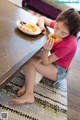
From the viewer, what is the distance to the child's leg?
1472 mm

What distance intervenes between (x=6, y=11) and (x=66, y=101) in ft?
2.77

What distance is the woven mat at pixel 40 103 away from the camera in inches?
54.9

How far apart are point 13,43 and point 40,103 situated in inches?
20.7

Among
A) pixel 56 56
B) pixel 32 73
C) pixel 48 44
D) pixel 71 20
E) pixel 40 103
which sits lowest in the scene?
pixel 40 103

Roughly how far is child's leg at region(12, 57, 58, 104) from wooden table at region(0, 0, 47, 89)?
6.6 inches

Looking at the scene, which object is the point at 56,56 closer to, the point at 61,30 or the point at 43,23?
the point at 61,30

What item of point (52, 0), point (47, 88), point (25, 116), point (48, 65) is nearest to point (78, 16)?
point (48, 65)

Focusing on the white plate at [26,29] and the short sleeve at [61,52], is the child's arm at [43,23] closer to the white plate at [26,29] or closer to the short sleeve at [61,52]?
the white plate at [26,29]

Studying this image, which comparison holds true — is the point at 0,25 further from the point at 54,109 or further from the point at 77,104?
the point at 77,104

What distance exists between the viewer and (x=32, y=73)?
1499 millimetres

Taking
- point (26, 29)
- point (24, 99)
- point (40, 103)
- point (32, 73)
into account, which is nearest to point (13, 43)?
point (26, 29)

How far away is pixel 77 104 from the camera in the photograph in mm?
1782

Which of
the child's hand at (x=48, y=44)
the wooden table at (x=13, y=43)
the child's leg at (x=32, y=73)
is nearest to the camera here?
the wooden table at (x=13, y=43)

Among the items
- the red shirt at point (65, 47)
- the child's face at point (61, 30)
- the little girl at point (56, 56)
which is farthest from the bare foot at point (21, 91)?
the child's face at point (61, 30)
